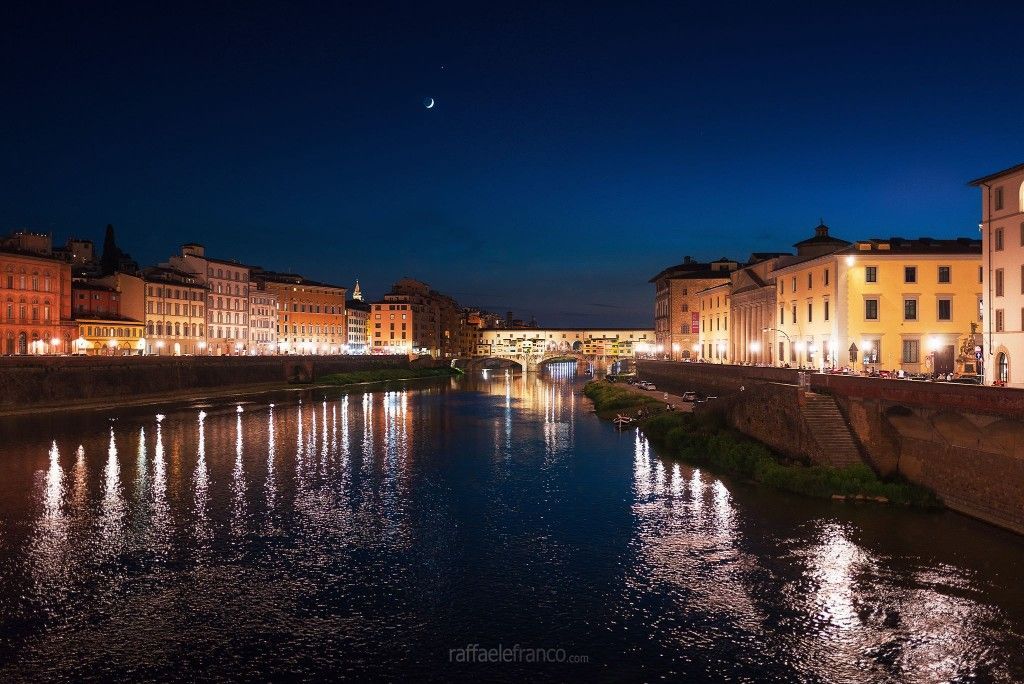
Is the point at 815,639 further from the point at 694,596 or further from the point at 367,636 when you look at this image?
the point at 367,636

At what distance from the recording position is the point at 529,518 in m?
26.9

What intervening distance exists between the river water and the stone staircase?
9.73 ft

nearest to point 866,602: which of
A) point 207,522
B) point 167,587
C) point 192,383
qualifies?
point 167,587

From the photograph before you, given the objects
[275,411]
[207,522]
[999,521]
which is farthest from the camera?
[275,411]

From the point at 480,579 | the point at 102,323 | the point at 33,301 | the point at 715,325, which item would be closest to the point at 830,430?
the point at 480,579

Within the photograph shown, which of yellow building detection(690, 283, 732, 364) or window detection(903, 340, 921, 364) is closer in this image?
window detection(903, 340, 921, 364)

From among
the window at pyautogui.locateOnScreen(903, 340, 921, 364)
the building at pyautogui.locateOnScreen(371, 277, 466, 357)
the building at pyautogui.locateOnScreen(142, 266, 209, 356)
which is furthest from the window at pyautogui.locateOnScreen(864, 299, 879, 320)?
the building at pyautogui.locateOnScreen(371, 277, 466, 357)

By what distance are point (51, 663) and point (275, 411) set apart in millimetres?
52264

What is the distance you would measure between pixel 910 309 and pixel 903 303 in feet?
1.81

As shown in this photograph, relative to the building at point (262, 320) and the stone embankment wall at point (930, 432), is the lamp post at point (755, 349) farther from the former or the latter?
the building at point (262, 320)

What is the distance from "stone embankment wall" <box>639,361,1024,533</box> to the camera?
2158 centimetres

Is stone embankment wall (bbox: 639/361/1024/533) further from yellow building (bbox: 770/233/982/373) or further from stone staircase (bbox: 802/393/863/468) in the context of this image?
yellow building (bbox: 770/233/982/373)

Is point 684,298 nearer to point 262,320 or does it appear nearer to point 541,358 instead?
point 262,320

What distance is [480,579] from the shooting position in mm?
20391
